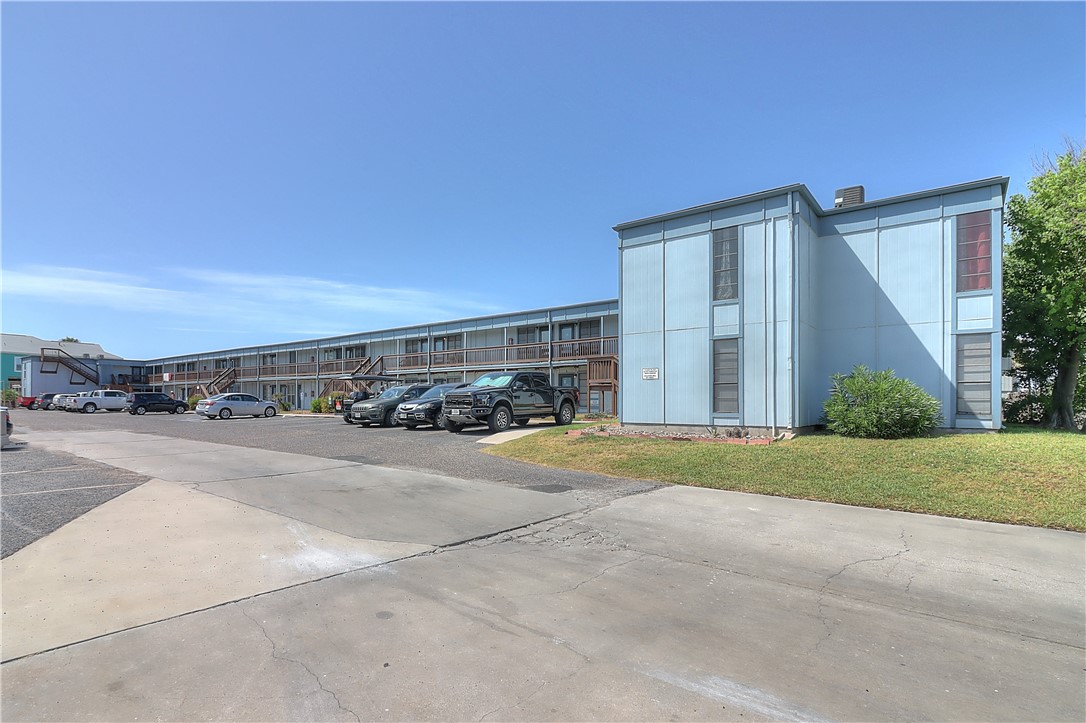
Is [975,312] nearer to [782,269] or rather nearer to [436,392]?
[782,269]

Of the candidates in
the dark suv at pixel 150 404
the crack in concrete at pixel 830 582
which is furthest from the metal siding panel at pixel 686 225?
the dark suv at pixel 150 404

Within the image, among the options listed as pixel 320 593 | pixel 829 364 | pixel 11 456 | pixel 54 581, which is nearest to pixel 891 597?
pixel 320 593

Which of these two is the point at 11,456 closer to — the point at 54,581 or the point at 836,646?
the point at 54,581

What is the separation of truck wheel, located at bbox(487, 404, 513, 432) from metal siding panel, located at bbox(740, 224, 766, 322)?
835 cm

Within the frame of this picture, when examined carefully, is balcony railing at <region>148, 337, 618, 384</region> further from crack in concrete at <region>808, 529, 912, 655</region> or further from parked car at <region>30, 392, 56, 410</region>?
crack in concrete at <region>808, 529, 912, 655</region>

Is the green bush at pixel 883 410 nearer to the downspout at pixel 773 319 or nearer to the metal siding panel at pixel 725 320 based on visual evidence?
the downspout at pixel 773 319

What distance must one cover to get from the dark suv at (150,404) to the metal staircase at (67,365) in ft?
105

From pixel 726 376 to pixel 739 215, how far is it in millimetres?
4149

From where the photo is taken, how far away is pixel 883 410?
11.6 m

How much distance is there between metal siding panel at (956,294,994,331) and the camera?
12969 millimetres

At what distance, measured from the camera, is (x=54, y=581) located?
4.77 metres

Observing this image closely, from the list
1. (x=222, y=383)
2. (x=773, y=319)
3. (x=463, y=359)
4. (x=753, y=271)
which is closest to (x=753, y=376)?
(x=773, y=319)

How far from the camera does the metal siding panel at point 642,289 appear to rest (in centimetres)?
1550

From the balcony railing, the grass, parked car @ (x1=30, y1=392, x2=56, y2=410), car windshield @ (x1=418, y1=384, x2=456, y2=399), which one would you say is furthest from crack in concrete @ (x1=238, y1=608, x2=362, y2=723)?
parked car @ (x1=30, y1=392, x2=56, y2=410)
